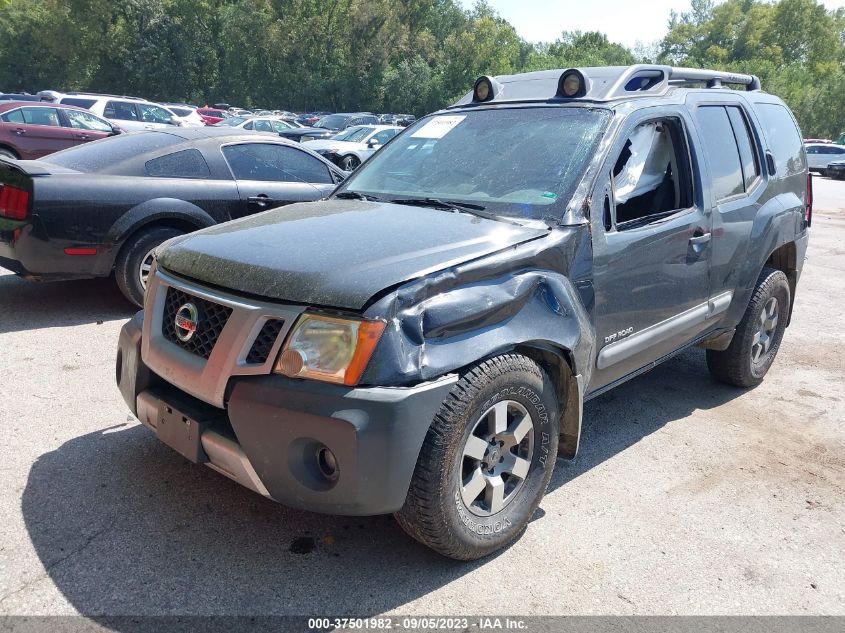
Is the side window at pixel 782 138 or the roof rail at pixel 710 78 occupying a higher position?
the roof rail at pixel 710 78

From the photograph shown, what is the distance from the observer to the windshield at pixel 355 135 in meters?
19.0

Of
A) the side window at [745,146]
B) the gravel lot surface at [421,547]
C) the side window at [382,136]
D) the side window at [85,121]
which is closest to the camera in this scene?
the gravel lot surface at [421,547]

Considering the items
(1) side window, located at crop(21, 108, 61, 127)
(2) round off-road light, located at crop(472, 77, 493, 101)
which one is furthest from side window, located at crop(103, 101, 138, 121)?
(2) round off-road light, located at crop(472, 77, 493, 101)

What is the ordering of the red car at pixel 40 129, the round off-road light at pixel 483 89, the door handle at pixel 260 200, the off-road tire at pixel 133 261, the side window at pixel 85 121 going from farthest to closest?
the side window at pixel 85 121 < the red car at pixel 40 129 < the door handle at pixel 260 200 < the off-road tire at pixel 133 261 < the round off-road light at pixel 483 89

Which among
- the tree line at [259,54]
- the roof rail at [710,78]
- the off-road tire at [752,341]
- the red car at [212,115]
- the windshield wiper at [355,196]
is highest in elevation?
the tree line at [259,54]

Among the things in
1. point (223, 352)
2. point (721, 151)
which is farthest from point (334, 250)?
point (721, 151)

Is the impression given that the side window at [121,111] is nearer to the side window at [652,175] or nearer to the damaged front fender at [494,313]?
the side window at [652,175]

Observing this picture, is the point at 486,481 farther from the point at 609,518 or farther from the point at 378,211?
the point at 378,211

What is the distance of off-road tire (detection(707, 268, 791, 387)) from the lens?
462 cm

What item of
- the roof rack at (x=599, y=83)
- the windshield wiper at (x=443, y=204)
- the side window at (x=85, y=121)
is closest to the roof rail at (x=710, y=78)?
the roof rack at (x=599, y=83)

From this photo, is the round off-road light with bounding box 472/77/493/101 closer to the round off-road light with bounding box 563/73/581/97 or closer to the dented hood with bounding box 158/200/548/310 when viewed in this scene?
Answer: the round off-road light with bounding box 563/73/581/97

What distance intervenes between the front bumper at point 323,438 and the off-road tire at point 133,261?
353 centimetres

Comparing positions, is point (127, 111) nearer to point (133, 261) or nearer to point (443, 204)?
point (133, 261)

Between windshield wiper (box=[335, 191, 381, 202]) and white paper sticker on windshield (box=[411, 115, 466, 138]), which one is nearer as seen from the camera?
windshield wiper (box=[335, 191, 381, 202])
